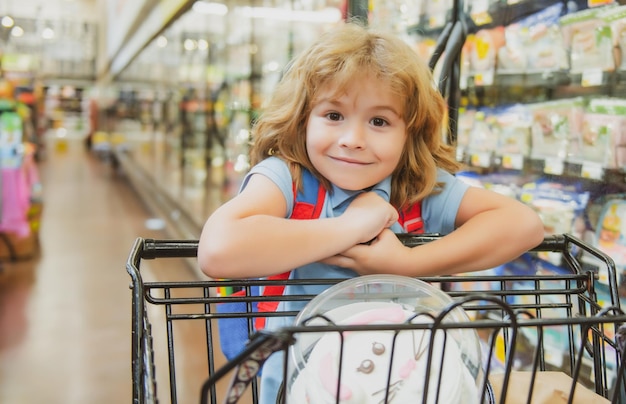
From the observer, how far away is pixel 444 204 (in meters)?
1.14

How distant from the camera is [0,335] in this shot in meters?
3.43

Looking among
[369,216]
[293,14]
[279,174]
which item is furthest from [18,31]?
[369,216]

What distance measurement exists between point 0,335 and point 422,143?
3.04m

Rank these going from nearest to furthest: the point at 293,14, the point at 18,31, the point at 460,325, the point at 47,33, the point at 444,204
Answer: the point at 460,325 → the point at 444,204 → the point at 293,14 → the point at 18,31 → the point at 47,33

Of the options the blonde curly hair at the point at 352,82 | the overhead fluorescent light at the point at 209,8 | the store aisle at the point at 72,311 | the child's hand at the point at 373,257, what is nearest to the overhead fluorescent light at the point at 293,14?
the overhead fluorescent light at the point at 209,8

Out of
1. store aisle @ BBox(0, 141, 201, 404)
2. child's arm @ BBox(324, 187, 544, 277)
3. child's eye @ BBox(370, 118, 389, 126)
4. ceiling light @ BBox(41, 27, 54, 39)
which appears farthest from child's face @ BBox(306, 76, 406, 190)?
ceiling light @ BBox(41, 27, 54, 39)

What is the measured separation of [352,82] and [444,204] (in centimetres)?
29

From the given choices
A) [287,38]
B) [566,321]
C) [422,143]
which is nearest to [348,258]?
[422,143]

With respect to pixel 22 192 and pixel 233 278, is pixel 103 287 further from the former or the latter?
pixel 233 278

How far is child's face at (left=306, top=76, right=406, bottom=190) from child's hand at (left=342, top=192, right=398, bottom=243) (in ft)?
0.13

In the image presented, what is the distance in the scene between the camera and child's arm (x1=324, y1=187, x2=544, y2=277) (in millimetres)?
973

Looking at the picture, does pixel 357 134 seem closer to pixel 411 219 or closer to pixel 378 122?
pixel 378 122

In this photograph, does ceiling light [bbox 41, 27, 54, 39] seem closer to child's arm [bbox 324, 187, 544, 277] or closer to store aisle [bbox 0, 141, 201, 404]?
store aisle [bbox 0, 141, 201, 404]

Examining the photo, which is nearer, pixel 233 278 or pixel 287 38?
pixel 233 278
